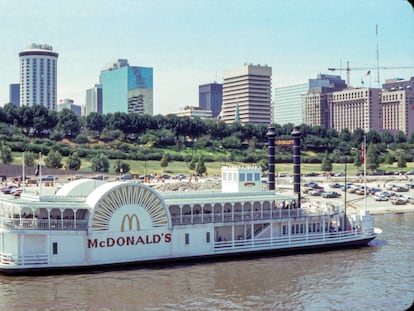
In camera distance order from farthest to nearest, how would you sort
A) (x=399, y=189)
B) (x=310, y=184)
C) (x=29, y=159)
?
(x=29, y=159)
(x=310, y=184)
(x=399, y=189)

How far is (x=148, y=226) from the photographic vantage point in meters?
38.8

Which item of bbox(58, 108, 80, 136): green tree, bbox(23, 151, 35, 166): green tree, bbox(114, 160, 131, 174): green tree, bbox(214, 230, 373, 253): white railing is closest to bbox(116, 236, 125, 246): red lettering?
bbox(214, 230, 373, 253): white railing

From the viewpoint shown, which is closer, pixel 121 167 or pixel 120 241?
pixel 120 241

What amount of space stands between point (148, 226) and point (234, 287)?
7366 mm

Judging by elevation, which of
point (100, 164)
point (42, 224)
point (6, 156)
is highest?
point (6, 156)

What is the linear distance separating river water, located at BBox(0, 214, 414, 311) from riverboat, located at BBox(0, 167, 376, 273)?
111cm

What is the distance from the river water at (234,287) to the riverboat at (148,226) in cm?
111

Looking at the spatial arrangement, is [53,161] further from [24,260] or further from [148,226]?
[24,260]

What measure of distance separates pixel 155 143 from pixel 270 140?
74.5 meters

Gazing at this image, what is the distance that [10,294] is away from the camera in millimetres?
32312

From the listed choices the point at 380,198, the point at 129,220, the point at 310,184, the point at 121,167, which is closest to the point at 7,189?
the point at 121,167

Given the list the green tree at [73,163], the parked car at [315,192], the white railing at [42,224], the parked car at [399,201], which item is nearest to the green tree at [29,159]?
the green tree at [73,163]

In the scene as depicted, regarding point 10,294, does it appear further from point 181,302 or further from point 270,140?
point 270,140

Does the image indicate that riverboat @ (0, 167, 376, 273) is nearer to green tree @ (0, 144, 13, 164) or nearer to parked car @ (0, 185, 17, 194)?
parked car @ (0, 185, 17, 194)
